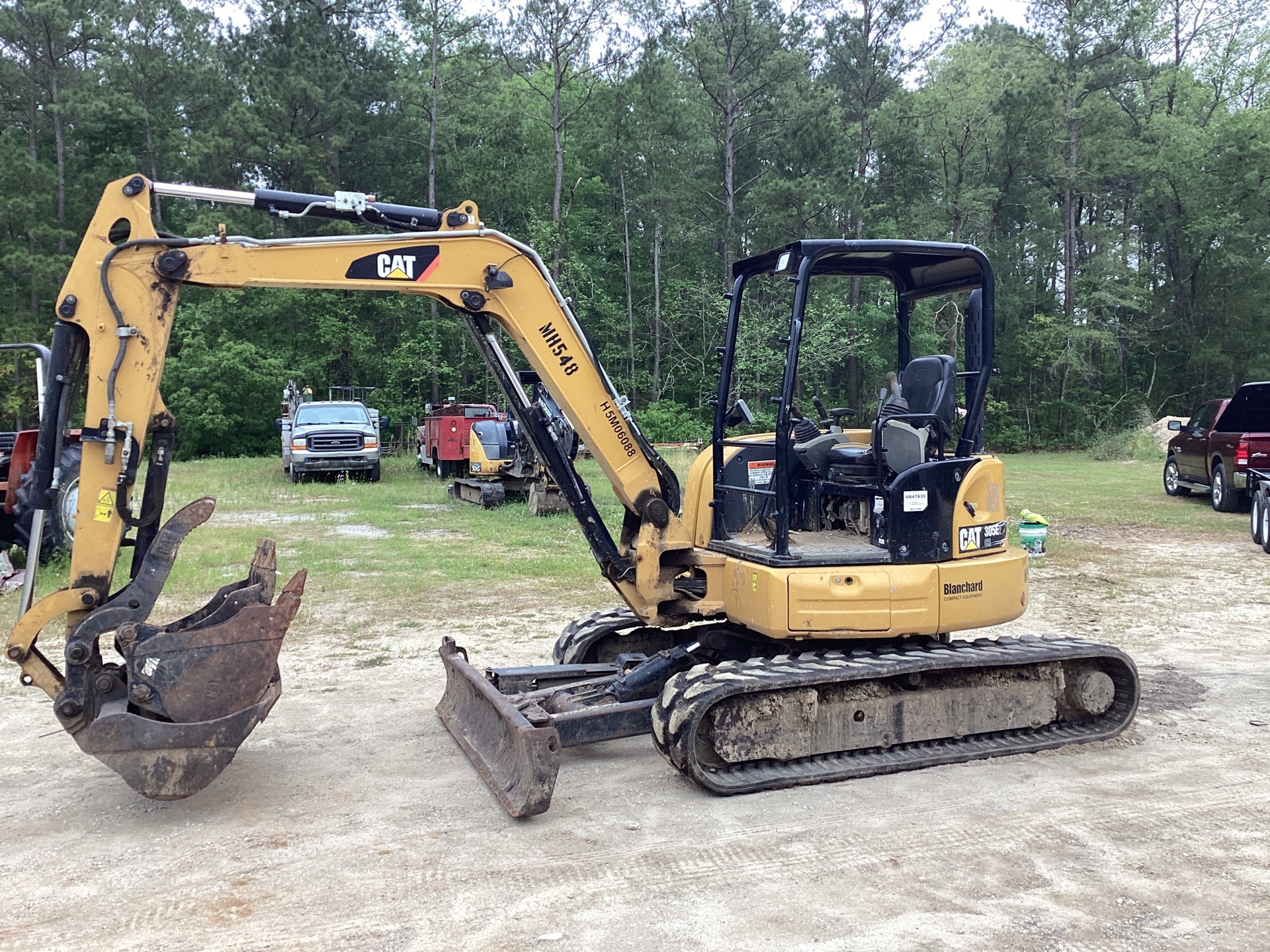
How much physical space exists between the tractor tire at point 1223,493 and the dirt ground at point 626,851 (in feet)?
38.1

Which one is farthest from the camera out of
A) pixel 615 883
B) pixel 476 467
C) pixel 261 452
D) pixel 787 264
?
pixel 261 452

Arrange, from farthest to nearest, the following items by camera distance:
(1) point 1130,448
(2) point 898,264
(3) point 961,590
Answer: (1) point 1130,448 < (2) point 898,264 < (3) point 961,590

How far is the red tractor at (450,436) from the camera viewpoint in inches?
904

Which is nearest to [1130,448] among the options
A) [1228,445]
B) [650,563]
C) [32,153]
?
[1228,445]

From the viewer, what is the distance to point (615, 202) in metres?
41.5

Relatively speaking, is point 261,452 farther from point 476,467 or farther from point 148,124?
point 476,467

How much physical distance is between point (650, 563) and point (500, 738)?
1.37 meters

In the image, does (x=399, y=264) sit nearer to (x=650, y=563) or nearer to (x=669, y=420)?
(x=650, y=563)

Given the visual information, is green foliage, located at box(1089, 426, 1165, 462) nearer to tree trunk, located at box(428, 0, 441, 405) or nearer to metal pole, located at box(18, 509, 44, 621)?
tree trunk, located at box(428, 0, 441, 405)

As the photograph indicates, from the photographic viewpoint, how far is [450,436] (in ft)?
75.5

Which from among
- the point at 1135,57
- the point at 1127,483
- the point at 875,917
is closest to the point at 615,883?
the point at 875,917

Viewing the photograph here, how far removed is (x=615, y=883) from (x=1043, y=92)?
42.4 meters

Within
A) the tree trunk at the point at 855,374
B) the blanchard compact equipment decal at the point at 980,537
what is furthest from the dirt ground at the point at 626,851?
the tree trunk at the point at 855,374

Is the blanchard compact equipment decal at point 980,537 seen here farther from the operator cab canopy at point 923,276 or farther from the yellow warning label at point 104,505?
the yellow warning label at point 104,505
